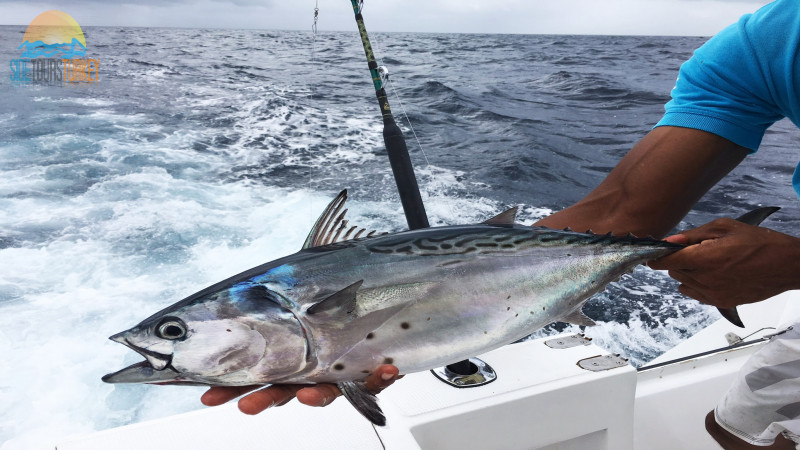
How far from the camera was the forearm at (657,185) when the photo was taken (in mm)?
1525

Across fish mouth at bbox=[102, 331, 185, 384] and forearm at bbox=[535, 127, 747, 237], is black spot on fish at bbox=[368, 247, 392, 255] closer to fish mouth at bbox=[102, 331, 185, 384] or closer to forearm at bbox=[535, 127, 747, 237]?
fish mouth at bbox=[102, 331, 185, 384]

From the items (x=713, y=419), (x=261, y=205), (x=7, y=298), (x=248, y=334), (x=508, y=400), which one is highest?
(x=248, y=334)

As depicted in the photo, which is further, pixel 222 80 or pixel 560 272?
pixel 222 80

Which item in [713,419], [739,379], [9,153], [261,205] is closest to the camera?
[739,379]

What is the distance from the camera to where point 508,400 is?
5.41 feet

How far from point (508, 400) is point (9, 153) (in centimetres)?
673

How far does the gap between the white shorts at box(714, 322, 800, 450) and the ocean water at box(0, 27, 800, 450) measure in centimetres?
150

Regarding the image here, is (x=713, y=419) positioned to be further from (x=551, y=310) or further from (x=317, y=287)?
(x=317, y=287)

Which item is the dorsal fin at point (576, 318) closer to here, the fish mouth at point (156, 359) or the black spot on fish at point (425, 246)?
the black spot on fish at point (425, 246)

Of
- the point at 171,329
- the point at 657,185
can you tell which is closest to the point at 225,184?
the point at 657,185

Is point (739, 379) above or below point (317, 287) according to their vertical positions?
below

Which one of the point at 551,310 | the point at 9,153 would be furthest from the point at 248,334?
the point at 9,153

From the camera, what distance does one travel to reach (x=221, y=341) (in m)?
0.87

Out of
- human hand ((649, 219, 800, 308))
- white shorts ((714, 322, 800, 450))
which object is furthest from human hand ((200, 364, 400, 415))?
white shorts ((714, 322, 800, 450))
